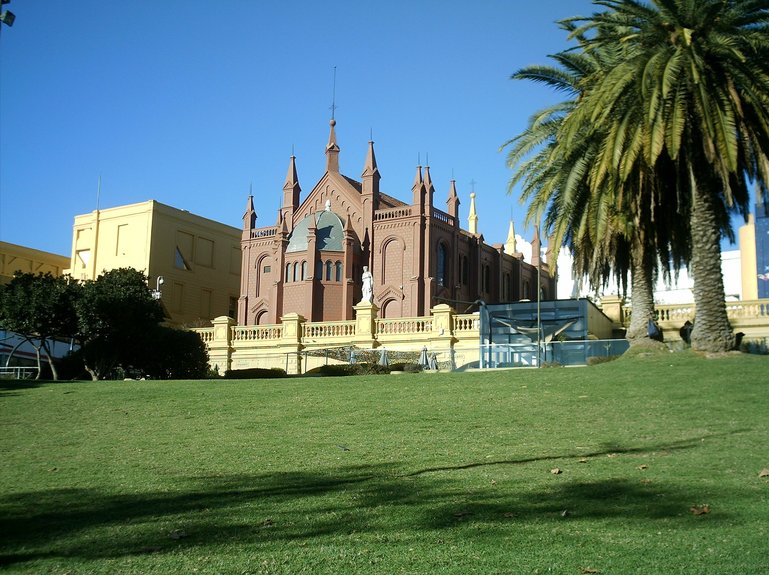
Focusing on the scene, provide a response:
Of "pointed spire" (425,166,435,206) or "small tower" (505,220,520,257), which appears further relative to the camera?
"small tower" (505,220,520,257)

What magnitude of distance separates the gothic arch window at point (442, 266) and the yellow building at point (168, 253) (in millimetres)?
17423

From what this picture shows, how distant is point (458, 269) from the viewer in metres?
64.2

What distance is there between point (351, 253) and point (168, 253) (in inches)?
529

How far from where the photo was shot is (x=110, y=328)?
1256 inches

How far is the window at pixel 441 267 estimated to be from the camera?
61312mm

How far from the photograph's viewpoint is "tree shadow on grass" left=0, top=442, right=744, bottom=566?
340 inches

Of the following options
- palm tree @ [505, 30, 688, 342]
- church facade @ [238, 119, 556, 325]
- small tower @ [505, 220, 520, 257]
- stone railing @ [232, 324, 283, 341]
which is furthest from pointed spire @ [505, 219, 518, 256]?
palm tree @ [505, 30, 688, 342]

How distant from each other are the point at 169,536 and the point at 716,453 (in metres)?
7.81

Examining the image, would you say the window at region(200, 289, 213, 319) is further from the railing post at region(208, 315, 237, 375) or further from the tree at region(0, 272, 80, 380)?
the tree at region(0, 272, 80, 380)

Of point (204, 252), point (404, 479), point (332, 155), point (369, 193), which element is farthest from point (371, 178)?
point (404, 479)

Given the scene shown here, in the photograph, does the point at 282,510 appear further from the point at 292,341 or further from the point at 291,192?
the point at 291,192

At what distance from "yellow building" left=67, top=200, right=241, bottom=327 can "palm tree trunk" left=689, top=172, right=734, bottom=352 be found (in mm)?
41846

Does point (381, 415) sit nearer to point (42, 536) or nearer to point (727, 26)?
point (42, 536)

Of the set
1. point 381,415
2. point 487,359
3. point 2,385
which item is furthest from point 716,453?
point 2,385
